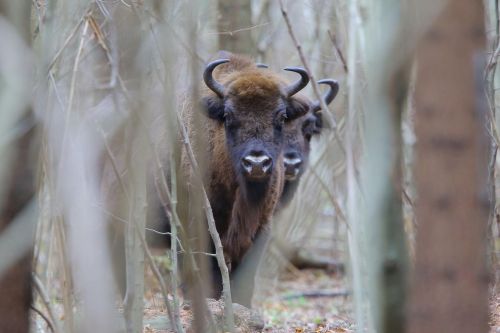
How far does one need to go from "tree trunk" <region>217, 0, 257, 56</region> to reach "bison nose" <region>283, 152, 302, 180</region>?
76.4 inches

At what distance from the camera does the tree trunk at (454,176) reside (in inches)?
131

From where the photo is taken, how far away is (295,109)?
8.87m

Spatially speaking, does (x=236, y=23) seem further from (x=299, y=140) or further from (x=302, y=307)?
(x=302, y=307)

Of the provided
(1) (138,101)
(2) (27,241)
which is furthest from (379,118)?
(2) (27,241)

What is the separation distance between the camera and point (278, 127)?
332 inches

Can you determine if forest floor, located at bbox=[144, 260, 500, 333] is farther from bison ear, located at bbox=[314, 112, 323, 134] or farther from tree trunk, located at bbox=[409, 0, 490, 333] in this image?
tree trunk, located at bbox=[409, 0, 490, 333]

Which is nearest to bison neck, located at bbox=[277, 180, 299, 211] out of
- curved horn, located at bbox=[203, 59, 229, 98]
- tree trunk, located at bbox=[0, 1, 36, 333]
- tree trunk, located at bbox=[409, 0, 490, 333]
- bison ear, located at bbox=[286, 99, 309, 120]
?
bison ear, located at bbox=[286, 99, 309, 120]

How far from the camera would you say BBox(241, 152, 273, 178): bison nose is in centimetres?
804

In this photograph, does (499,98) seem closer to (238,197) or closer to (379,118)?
(238,197)

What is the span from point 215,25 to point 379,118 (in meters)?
7.51

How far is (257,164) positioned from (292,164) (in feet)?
5.33

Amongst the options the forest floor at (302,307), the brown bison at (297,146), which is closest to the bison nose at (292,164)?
the brown bison at (297,146)

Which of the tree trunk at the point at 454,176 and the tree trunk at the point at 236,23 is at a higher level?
the tree trunk at the point at 236,23

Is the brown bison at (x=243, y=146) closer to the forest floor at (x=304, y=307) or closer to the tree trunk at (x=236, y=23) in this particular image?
the forest floor at (x=304, y=307)
